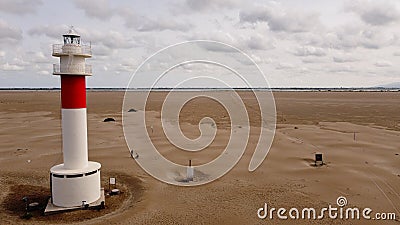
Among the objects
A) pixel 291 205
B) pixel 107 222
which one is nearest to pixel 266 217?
pixel 291 205

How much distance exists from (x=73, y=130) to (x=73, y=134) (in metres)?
0.17

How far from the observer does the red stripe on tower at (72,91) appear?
13.6 meters

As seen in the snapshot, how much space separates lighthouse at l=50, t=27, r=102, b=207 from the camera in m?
13.5

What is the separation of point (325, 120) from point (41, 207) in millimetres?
36397

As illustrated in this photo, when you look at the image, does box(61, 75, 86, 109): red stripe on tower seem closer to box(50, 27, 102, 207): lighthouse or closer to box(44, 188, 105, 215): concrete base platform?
box(50, 27, 102, 207): lighthouse

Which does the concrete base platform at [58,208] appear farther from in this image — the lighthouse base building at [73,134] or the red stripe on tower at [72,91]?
the red stripe on tower at [72,91]

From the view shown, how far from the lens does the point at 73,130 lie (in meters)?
13.9

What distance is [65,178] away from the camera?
13.8m

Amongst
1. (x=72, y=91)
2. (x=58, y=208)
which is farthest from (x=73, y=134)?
(x=58, y=208)

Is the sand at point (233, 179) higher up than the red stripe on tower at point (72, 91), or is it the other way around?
the red stripe on tower at point (72, 91)

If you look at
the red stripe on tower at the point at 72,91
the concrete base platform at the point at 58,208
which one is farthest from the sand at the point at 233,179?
the red stripe on tower at the point at 72,91

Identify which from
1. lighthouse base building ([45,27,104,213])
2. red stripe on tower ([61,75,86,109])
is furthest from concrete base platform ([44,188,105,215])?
red stripe on tower ([61,75,86,109])

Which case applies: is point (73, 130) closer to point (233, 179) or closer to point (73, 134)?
point (73, 134)

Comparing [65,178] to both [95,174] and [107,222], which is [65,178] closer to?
[95,174]
